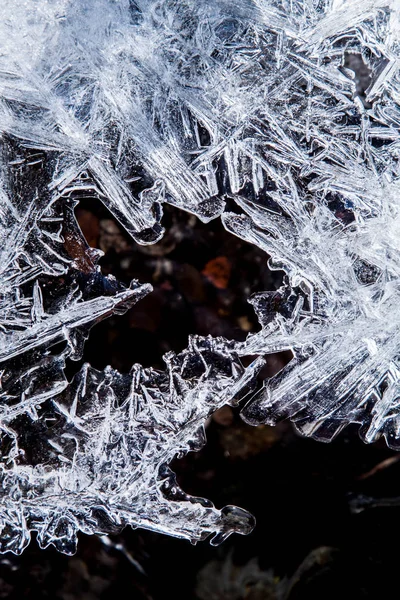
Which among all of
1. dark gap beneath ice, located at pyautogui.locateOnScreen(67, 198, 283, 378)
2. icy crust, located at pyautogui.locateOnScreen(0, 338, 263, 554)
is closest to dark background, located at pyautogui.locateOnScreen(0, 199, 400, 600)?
dark gap beneath ice, located at pyautogui.locateOnScreen(67, 198, 283, 378)

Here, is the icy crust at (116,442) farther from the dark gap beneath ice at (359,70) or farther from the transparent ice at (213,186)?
the dark gap beneath ice at (359,70)

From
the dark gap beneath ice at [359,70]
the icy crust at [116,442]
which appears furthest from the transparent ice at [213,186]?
the dark gap beneath ice at [359,70]

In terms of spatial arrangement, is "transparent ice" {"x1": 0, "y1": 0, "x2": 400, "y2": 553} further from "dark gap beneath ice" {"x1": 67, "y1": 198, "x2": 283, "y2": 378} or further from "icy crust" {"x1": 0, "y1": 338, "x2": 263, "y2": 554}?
"dark gap beneath ice" {"x1": 67, "y1": 198, "x2": 283, "y2": 378}

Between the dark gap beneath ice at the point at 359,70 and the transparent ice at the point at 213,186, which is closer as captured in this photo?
the transparent ice at the point at 213,186

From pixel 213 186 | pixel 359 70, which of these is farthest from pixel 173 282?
pixel 359 70

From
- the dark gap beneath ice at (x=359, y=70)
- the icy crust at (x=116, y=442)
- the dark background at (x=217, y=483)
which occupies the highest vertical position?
the dark gap beneath ice at (x=359, y=70)

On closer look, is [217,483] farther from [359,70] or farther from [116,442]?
[359,70]

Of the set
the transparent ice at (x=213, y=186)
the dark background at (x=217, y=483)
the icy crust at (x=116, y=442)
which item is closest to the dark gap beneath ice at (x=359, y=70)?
the transparent ice at (x=213, y=186)

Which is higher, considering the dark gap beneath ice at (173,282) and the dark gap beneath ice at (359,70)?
the dark gap beneath ice at (359,70)
